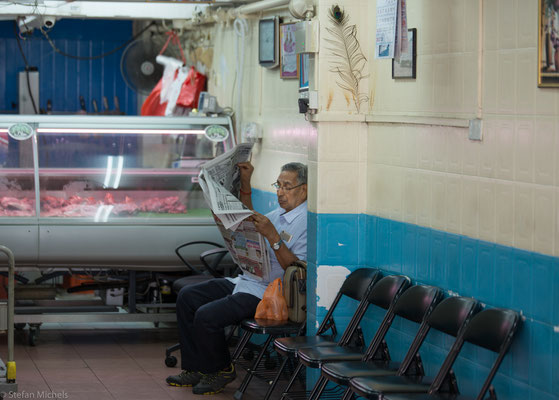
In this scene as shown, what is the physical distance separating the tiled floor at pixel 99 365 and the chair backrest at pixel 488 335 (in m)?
1.97

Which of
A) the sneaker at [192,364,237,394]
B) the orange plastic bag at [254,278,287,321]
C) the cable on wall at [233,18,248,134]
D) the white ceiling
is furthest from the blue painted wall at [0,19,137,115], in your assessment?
the orange plastic bag at [254,278,287,321]

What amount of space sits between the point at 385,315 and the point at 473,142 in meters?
1.00

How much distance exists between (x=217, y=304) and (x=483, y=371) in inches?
80.3

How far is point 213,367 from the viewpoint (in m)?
5.79

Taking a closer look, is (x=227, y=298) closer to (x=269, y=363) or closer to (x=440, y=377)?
(x=269, y=363)

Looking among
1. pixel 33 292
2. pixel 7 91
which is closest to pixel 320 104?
pixel 33 292

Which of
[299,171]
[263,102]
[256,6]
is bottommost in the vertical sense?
[299,171]

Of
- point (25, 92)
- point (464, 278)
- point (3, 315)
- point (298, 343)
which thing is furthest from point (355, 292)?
point (25, 92)

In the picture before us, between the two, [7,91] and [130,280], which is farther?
[7,91]

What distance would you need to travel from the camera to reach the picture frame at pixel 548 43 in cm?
349

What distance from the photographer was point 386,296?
468cm

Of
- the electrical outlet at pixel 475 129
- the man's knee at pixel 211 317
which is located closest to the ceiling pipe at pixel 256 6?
the man's knee at pixel 211 317

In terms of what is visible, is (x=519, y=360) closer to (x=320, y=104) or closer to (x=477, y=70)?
(x=477, y=70)

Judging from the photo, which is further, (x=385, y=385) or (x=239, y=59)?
(x=239, y=59)
